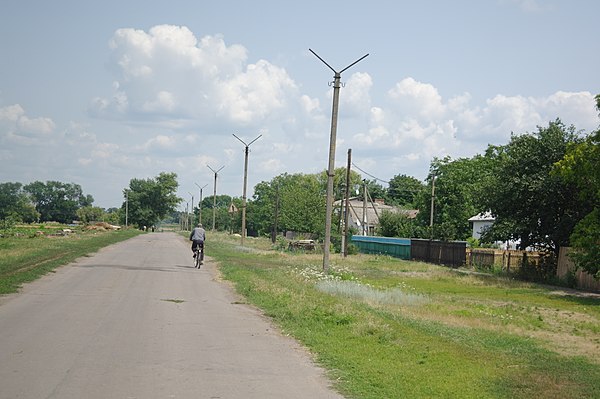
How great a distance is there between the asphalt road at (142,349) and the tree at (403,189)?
112 metres

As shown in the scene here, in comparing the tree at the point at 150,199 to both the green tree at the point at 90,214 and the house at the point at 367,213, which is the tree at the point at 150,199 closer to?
the green tree at the point at 90,214

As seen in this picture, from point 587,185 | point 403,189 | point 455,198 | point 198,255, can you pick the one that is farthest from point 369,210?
point 198,255

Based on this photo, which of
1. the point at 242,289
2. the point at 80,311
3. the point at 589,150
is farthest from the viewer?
the point at 589,150

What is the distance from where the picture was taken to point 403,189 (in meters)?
133

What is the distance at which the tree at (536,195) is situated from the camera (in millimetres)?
36656

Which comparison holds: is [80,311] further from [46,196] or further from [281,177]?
[46,196]

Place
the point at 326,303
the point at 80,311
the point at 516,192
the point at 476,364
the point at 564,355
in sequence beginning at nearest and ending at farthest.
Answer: the point at 476,364 → the point at 564,355 → the point at 80,311 → the point at 326,303 → the point at 516,192

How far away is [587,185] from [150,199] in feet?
439

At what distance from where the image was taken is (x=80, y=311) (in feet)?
47.9

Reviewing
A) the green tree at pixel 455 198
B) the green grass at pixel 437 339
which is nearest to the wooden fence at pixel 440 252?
the green tree at pixel 455 198

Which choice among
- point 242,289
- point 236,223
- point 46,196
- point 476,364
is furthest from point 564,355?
point 46,196

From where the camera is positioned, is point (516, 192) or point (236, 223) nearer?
point (516, 192)

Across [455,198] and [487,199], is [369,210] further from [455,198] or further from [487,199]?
[487,199]

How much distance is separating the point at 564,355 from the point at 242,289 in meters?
11.4
